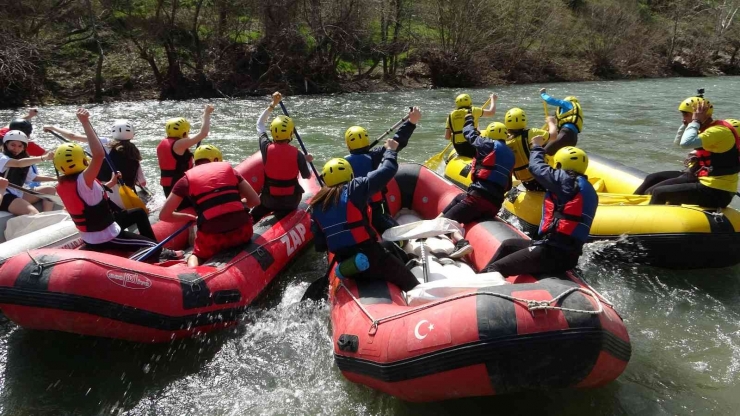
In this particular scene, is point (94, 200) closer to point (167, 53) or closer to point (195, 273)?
point (195, 273)

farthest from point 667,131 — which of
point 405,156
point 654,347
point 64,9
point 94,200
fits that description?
point 64,9

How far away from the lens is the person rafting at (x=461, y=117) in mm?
6852

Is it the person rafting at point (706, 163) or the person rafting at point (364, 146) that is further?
the person rafting at point (706, 163)

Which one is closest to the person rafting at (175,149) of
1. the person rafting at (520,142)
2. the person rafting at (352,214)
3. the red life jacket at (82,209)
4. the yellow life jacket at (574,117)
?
the red life jacket at (82,209)

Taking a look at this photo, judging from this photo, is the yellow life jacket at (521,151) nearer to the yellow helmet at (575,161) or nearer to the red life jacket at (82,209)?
the yellow helmet at (575,161)

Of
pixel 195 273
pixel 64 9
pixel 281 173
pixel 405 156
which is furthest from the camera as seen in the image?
pixel 64 9

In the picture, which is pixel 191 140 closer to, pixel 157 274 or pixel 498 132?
pixel 157 274

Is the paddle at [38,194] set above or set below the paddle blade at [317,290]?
above

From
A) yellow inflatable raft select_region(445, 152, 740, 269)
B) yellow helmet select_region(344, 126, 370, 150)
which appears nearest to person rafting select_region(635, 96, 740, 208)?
yellow inflatable raft select_region(445, 152, 740, 269)

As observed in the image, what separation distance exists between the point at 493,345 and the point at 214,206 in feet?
8.63

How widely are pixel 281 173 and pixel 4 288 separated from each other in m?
2.58

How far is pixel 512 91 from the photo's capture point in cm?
1950

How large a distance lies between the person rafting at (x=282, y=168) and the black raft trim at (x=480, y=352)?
2729 mm

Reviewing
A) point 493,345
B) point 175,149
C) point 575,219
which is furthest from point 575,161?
point 175,149
